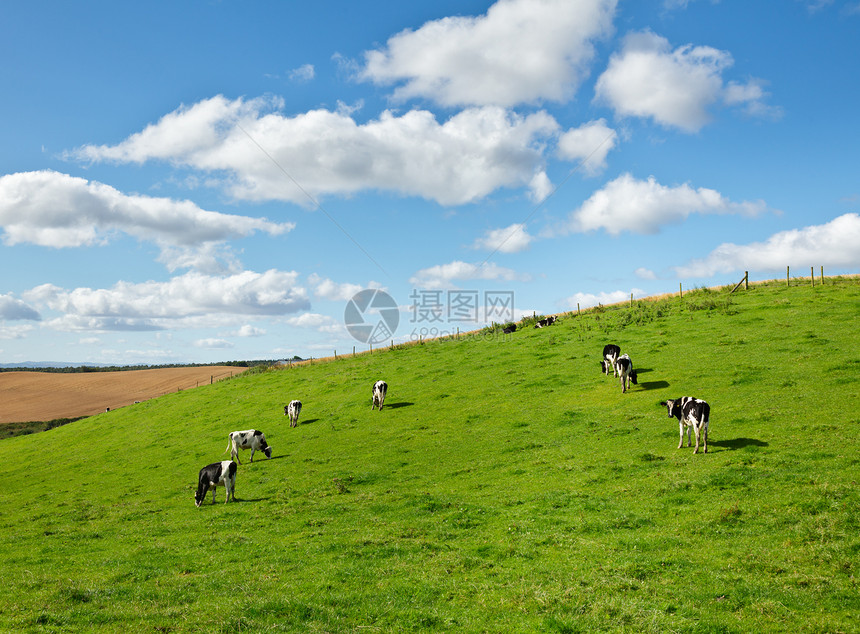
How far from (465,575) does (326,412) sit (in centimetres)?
2490

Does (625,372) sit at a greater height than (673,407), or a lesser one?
greater

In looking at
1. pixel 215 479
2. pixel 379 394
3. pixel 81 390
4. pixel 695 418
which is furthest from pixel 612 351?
pixel 81 390

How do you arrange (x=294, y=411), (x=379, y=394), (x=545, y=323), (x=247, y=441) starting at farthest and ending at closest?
1. (x=545, y=323)
2. (x=294, y=411)
3. (x=379, y=394)
4. (x=247, y=441)

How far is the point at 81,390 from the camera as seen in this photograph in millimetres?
85500

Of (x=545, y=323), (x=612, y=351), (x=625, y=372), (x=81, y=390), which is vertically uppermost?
(x=545, y=323)

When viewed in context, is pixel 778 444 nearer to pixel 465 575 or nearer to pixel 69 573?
pixel 465 575

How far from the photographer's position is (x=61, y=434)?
154 feet

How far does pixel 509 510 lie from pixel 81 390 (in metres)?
95.4

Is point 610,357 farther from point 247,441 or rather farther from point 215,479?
point 215,479

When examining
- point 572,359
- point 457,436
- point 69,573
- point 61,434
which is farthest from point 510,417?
point 61,434

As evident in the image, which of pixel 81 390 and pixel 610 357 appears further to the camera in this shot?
pixel 81 390

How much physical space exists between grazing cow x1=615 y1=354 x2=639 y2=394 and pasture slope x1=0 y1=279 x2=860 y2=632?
783mm

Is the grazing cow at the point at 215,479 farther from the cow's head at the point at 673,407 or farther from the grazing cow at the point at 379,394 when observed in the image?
the cow's head at the point at 673,407

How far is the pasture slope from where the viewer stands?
9.35 meters
